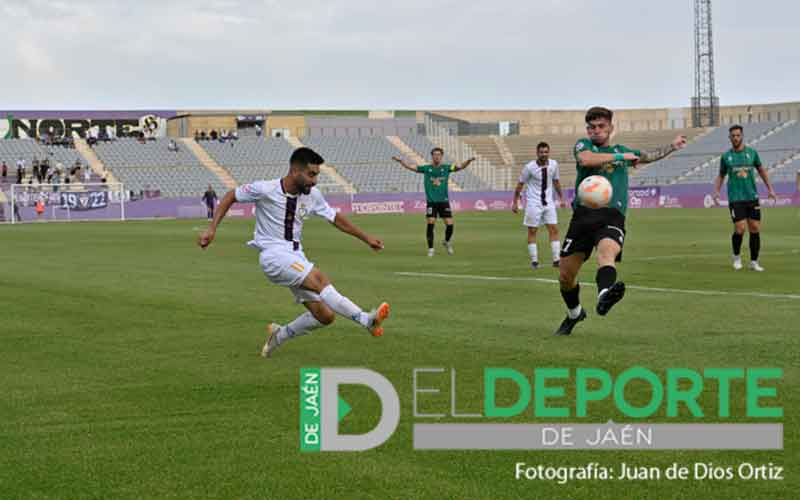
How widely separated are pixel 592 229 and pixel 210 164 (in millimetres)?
67380

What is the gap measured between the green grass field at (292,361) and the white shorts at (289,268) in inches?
21.7

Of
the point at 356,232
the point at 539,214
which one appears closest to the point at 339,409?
the point at 356,232

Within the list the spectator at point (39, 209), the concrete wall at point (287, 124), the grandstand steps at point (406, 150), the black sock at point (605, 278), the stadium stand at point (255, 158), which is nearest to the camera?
the black sock at point (605, 278)

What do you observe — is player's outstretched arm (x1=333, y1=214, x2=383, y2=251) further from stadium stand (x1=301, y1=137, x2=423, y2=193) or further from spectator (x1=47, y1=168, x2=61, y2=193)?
stadium stand (x1=301, y1=137, x2=423, y2=193)

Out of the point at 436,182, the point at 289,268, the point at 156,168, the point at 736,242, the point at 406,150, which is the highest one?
the point at 406,150

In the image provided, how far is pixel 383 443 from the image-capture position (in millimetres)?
6746

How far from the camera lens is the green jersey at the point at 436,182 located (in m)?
25.9

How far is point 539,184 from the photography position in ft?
71.8

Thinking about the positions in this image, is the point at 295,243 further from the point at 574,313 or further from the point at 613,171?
the point at 613,171

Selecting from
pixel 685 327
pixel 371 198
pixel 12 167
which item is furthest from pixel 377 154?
pixel 685 327

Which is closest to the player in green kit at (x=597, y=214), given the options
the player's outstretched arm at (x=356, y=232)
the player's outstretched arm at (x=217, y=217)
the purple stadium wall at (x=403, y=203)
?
the player's outstretched arm at (x=356, y=232)

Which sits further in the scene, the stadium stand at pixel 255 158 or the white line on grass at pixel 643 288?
the stadium stand at pixel 255 158

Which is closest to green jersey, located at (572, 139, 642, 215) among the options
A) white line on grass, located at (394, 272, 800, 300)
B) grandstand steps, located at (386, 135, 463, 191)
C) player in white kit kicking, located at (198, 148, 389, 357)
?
player in white kit kicking, located at (198, 148, 389, 357)

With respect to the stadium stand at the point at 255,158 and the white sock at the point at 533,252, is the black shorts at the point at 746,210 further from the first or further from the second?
the stadium stand at the point at 255,158
